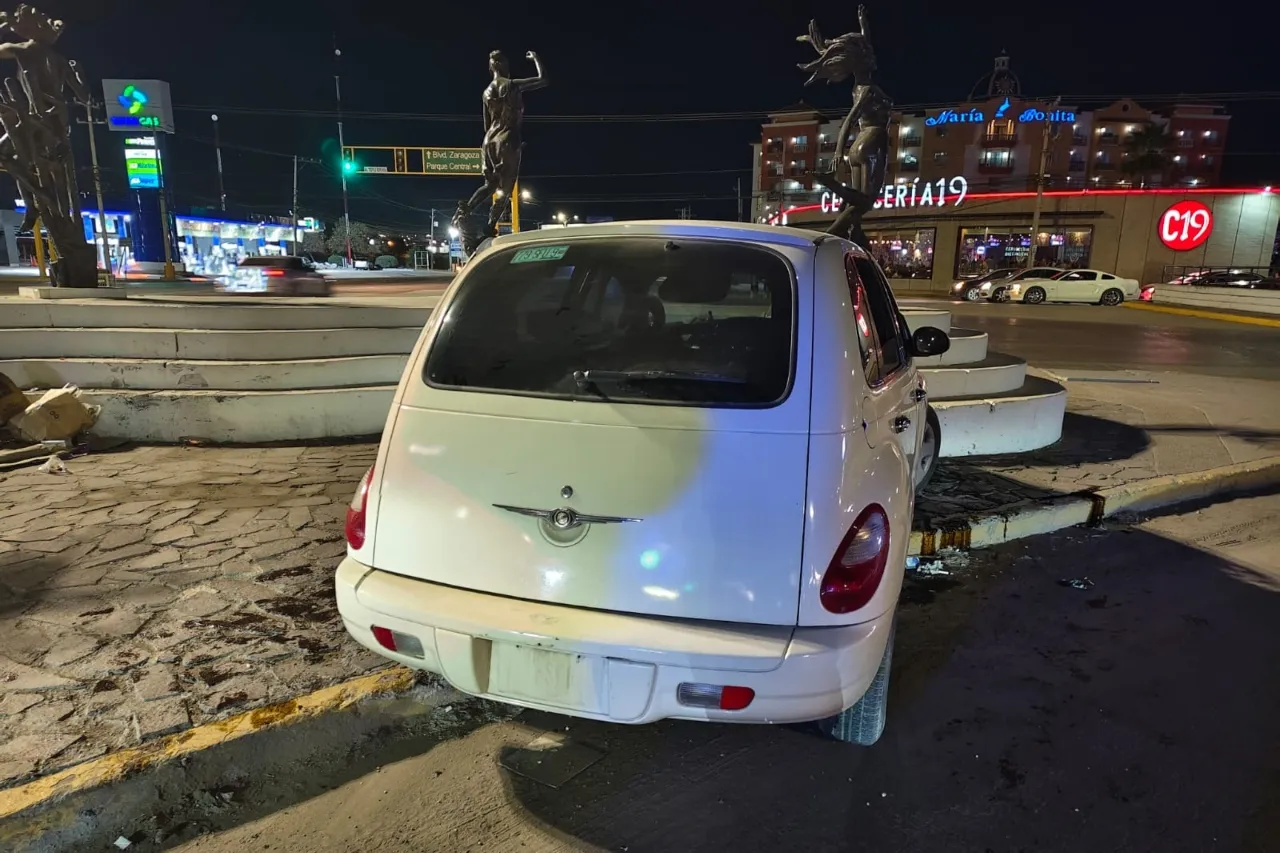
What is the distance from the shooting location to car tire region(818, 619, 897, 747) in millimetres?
2834

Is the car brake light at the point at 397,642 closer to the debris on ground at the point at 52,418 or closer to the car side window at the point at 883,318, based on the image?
the car side window at the point at 883,318

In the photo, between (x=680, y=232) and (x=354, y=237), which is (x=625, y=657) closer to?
(x=680, y=232)

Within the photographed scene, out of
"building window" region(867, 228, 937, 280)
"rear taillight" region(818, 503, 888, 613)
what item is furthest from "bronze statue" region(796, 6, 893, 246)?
"building window" region(867, 228, 937, 280)

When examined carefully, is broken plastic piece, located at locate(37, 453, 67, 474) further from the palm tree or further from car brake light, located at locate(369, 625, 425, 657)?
the palm tree

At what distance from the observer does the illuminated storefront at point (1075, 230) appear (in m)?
41.5

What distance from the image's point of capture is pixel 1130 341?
16797 mm

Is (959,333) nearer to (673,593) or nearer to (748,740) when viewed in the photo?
(748,740)

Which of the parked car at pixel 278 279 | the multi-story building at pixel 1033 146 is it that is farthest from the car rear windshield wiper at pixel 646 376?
the multi-story building at pixel 1033 146

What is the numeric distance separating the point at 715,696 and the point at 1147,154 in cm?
7236

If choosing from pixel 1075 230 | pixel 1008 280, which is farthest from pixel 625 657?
pixel 1075 230

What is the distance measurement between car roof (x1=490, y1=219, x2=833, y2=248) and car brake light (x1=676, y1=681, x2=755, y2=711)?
1.49 m

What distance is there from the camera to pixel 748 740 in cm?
303

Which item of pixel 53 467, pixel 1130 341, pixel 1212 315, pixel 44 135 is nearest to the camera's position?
pixel 53 467

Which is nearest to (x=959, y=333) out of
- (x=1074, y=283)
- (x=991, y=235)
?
(x=1074, y=283)
